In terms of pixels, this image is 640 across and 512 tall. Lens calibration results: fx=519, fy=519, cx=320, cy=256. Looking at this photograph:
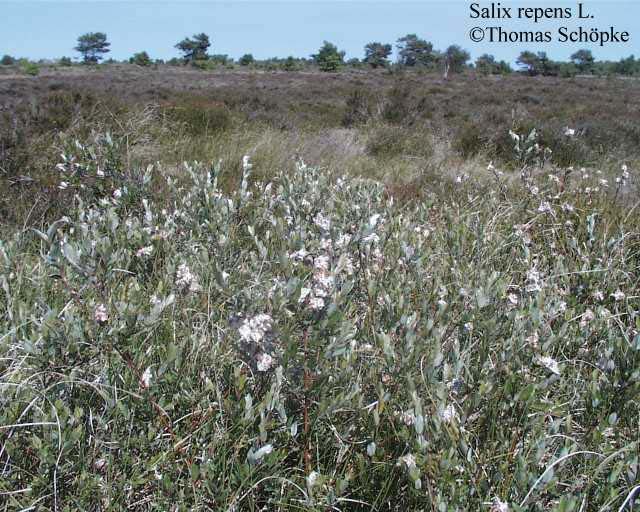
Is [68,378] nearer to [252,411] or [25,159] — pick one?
[252,411]

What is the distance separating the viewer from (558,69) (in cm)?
4419

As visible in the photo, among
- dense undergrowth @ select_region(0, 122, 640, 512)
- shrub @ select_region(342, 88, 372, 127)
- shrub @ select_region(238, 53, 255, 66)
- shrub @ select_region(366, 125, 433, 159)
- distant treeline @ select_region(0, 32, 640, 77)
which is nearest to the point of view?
dense undergrowth @ select_region(0, 122, 640, 512)

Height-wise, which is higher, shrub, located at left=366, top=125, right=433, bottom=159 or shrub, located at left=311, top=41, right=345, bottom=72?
shrub, located at left=311, top=41, right=345, bottom=72

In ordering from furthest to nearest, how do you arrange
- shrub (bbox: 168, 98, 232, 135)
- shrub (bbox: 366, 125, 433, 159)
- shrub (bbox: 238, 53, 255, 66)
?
shrub (bbox: 238, 53, 255, 66), shrub (bbox: 168, 98, 232, 135), shrub (bbox: 366, 125, 433, 159)

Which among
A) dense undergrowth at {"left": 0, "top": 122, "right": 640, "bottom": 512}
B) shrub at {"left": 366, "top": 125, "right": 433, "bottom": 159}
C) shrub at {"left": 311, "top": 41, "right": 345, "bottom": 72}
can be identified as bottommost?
dense undergrowth at {"left": 0, "top": 122, "right": 640, "bottom": 512}

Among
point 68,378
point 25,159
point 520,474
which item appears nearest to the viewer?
point 520,474

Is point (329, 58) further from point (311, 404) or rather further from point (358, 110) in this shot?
point (311, 404)

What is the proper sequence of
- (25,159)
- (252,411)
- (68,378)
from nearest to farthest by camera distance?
(252,411) → (68,378) → (25,159)

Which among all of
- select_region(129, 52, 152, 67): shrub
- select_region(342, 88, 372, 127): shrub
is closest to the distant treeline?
select_region(129, 52, 152, 67): shrub

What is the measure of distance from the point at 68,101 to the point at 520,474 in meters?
8.79

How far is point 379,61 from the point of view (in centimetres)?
5675

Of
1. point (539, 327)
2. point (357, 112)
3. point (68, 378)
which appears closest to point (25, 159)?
point (68, 378)

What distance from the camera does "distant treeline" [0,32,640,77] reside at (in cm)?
4416

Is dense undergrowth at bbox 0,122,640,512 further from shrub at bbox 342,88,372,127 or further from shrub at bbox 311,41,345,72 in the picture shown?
shrub at bbox 311,41,345,72
